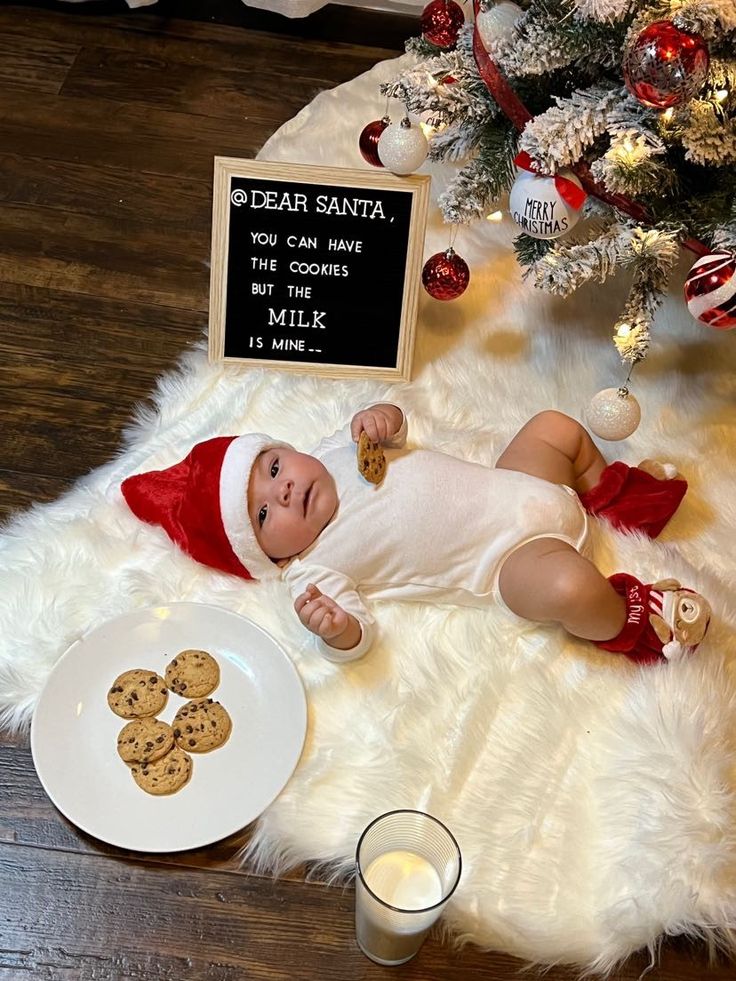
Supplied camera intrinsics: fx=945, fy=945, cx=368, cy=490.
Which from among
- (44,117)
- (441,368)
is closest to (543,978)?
(441,368)

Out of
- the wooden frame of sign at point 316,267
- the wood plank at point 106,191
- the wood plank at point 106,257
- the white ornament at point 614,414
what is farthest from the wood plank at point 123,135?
the white ornament at point 614,414

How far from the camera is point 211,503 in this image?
49.2 inches

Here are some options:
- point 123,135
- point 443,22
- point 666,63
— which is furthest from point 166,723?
point 123,135

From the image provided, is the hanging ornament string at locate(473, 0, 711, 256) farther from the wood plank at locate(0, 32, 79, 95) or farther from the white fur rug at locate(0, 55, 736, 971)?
the wood plank at locate(0, 32, 79, 95)

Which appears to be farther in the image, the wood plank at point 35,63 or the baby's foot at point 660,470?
the wood plank at point 35,63

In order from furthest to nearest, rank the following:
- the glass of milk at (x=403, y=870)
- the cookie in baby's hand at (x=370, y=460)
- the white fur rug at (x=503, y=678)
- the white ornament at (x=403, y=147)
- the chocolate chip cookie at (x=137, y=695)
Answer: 1. the white ornament at (x=403, y=147)
2. the cookie in baby's hand at (x=370, y=460)
3. the chocolate chip cookie at (x=137, y=695)
4. the white fur rug at (x=503, y=678)
5. the glass of milk at (x=403, y=870)

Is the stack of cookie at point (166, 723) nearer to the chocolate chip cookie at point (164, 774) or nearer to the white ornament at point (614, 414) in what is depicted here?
the chocolate chip cookie at point (164, 774)

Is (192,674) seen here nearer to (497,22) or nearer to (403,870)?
(403,870)

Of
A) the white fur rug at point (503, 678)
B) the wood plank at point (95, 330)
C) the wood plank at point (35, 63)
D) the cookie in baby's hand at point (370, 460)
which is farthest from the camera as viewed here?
the wood plank at point (35, 63)

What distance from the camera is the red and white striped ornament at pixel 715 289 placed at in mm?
1154

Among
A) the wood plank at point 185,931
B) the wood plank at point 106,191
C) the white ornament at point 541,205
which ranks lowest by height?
the wood plank at point 185,931

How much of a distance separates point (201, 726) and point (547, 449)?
619 millimetres

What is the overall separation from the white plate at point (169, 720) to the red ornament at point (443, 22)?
2.96ft

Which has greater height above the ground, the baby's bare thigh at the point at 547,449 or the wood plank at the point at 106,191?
the wood plank at the point at 106,191
